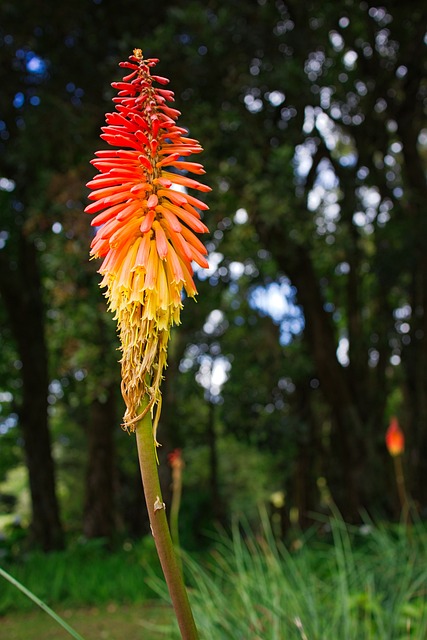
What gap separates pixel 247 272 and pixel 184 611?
25.5ft

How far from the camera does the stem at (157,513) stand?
3.42 ft

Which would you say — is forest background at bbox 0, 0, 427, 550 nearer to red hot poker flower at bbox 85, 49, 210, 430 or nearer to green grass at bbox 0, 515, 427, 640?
green grass at bbox 0, 515, 427, 640

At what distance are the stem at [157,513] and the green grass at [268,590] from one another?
3.21ft

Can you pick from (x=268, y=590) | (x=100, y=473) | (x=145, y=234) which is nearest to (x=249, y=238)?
(x=268, y=590)

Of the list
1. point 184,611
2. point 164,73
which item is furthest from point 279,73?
point 184,611

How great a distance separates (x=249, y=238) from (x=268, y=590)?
14.3 feet

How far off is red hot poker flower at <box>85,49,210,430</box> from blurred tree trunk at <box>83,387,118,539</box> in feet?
29.2

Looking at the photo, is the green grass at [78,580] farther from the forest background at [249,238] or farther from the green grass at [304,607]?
the green grass at [304,607]

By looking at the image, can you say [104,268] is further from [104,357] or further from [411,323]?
[411,323]

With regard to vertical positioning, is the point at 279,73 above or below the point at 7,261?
above

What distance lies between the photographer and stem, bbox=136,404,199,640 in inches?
41.0

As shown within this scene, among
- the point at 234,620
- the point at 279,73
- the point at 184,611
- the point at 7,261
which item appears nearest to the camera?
the point at 184,611

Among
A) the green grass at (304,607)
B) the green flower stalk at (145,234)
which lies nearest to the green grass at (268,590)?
the green grass at (304,607)

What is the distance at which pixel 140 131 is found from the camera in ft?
3.76
